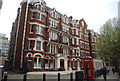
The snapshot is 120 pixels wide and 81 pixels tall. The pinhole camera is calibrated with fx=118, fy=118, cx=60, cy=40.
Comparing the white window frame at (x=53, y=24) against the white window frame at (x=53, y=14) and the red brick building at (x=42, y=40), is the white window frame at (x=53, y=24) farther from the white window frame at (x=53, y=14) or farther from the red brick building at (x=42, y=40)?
the white window frame at (x=53, y=14)

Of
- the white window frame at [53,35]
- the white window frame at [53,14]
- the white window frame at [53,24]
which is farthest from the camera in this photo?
the white window frame at [53,14]

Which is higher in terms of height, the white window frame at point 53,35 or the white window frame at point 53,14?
the white window frame at point 53,14

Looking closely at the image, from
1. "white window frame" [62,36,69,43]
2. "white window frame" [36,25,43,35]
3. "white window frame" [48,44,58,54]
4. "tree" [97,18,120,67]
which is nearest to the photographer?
"tree" [97,18,120,67]

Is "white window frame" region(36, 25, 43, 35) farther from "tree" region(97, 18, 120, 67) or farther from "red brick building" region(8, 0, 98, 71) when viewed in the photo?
"tree" region(97, 18, 120, 67)

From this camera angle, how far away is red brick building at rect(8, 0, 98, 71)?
2395 centimetres

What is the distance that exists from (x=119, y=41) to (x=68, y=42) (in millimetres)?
14840

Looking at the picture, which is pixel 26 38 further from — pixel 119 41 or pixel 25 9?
pixel 119 41

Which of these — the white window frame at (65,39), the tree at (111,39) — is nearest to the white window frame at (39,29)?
the white window frame at (65,39)

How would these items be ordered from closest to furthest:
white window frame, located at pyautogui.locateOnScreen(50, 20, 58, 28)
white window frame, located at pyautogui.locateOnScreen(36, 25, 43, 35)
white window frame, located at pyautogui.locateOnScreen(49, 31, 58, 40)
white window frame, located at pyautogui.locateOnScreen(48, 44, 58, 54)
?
1. white window frame, located at pyautogui.locateOnScreen(36, 25, 43, 35)
2. white window frame, located at pyautogui.locateOnScreen(48, 44, 58, 54)
3. white window frame, located at pyautogui.locateOnScreen(49, 31, 58, 40)
4. white window frame, located at pyautogui.locateOnScreen(50, 20, 58, 28)

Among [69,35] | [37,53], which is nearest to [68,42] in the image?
[69,35]

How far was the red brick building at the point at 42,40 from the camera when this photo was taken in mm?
23953

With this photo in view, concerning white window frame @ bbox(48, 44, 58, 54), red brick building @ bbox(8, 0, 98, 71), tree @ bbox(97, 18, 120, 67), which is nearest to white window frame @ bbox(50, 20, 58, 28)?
red brick building @ bbox(8, 0, 98, 71)

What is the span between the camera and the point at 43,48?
2612cm

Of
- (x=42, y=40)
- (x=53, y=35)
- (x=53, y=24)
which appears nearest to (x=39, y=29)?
(x=42, y=40)
